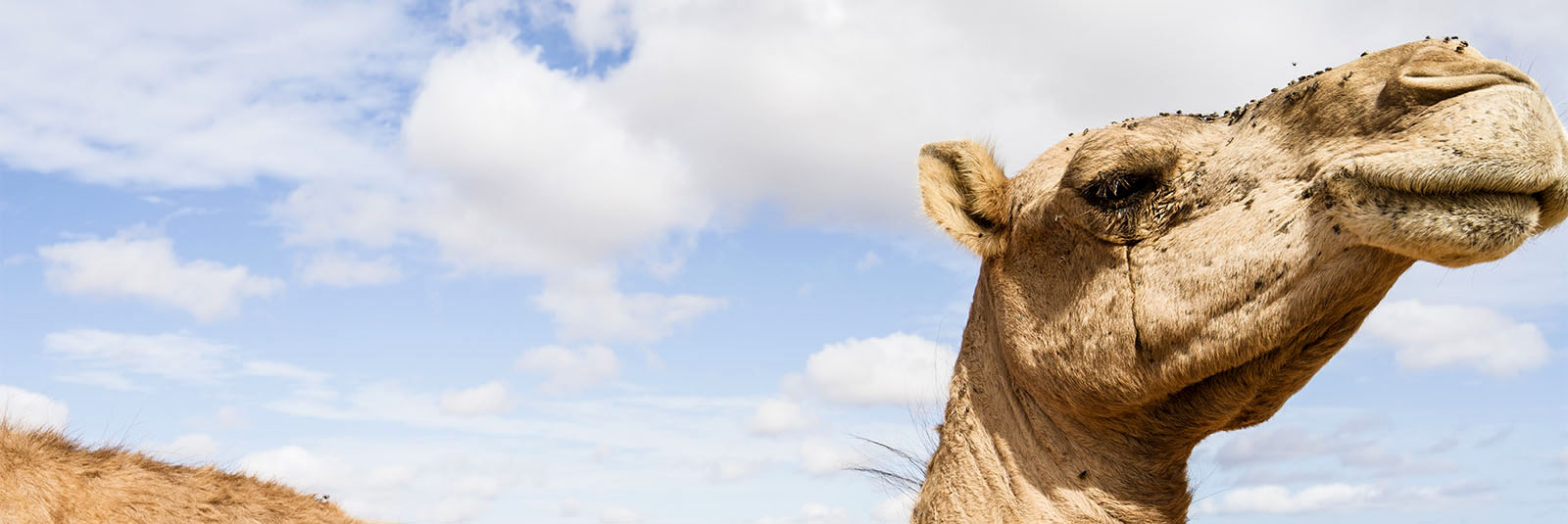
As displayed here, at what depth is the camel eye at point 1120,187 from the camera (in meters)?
4.30

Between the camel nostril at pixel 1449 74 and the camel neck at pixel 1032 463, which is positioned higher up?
the camel nostril at pixel 1449 74

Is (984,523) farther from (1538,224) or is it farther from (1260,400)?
(1538,224)

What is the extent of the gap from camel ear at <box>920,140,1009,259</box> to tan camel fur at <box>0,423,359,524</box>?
13.4 ft

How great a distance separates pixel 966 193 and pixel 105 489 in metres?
4.42

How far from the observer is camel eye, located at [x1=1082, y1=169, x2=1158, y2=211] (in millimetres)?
4297

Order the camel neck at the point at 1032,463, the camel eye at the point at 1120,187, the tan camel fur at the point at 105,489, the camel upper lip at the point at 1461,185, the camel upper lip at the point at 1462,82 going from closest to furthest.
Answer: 1. the camel upper lip at the point at 1461,185
2. the camel upper lip at the point at 1462,82
3. the camel eye at the point at 1120,187
4. the camel neck at the point at 1032,463
5. the tan camel fur at the point at 105,489

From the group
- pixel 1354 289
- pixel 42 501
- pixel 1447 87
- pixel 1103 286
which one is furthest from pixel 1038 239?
pixel 42 501

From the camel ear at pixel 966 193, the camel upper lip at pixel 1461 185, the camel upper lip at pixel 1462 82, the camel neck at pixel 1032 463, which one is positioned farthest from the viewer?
the camel ear at pixel 966 193

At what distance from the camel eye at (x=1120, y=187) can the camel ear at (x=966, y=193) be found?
65 cm

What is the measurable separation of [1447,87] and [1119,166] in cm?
112

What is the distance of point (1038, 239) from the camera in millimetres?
4645

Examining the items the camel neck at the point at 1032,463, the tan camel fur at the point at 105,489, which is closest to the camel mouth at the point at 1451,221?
the camel neck at the point at 1032,463

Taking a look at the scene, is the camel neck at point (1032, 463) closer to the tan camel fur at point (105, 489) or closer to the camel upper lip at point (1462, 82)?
the camel upper lip at point (1462, 82)

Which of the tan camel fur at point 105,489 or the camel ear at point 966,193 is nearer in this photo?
the camel ear at point 966,193
